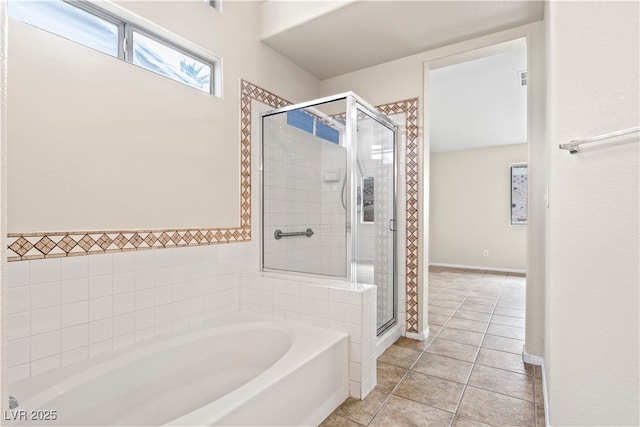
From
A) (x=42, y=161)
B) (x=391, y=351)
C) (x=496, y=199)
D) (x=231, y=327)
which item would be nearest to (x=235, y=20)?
(x=42, y=161)

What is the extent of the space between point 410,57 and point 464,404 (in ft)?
8.98

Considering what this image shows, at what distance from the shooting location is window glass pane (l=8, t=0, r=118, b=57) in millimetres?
1491

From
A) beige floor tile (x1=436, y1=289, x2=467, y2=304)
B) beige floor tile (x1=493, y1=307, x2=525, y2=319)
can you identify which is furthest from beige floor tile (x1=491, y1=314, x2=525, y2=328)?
beige floor tile (x1=436, y1=289, x2=467, y2=304)

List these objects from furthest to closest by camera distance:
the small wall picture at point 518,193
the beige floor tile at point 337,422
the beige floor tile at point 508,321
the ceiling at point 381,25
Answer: the small wall picture at point 518,193 → the beige floor tile at point 508,321 → the ceiling at point 381,25 → the beige floor tile at point 337,422

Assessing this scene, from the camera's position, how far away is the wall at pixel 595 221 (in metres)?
1.23

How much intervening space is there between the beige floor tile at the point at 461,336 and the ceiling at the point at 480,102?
8.20 ft

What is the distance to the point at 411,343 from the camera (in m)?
2.78

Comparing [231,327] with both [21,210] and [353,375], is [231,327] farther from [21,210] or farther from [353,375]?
[21,210]

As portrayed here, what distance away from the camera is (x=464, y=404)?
6.14 feet

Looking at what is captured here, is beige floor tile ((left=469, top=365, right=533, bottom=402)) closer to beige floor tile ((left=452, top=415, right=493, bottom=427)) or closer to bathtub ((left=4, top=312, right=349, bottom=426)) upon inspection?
beige floor tile ((left=452, top=415, right=493, bottom=427))

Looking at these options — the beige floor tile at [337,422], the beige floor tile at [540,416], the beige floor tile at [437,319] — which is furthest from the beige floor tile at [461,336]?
the beige floor tile at [337,422]

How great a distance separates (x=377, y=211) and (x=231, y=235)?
47.7 inches

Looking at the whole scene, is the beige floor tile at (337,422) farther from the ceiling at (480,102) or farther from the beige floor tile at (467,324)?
the ceiling at (480,102)

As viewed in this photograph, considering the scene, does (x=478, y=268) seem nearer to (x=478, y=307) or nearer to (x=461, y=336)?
(x=478, y=307)
